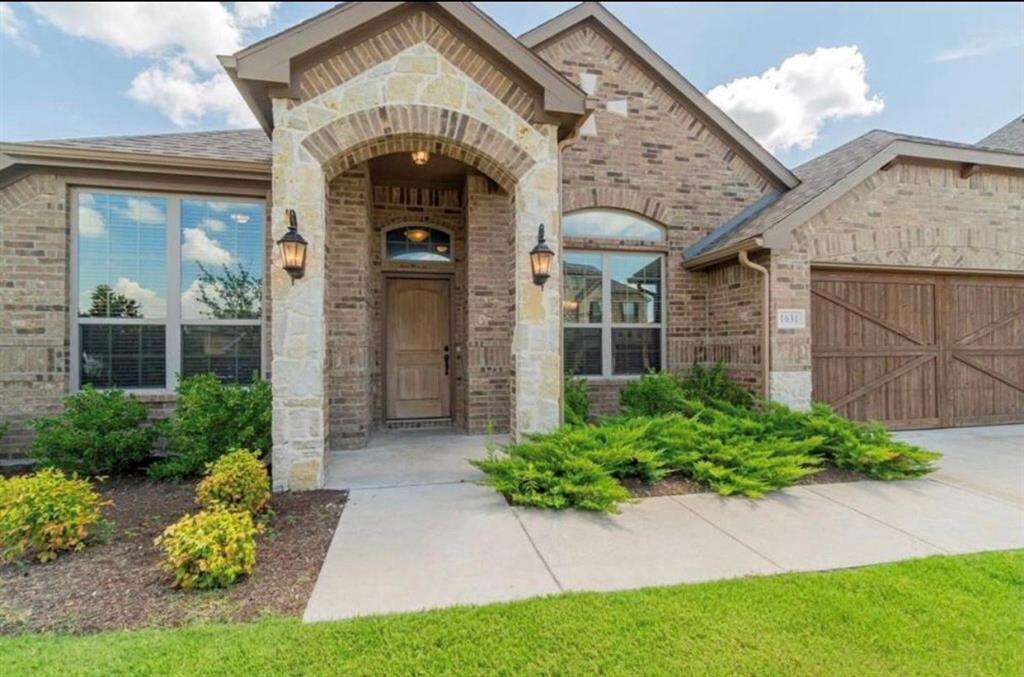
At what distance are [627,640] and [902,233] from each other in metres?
7.19

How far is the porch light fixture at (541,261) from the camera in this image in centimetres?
492

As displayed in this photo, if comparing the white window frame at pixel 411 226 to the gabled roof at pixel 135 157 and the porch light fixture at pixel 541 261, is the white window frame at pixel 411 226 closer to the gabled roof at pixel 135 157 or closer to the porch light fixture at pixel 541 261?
the gabled roof at pixel 135 157

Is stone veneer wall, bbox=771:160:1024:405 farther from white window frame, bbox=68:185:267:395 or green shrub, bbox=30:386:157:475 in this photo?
green shrub, bbox=30:386:157:475

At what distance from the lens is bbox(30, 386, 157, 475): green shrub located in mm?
4891

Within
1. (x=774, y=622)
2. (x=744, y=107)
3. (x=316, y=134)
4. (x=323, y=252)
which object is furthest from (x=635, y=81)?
(x=774, y=622)

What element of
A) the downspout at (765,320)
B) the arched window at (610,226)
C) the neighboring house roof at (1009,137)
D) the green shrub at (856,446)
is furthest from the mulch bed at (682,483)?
the neighboring house roof at (1009,137)

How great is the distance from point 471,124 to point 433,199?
98.8 inches

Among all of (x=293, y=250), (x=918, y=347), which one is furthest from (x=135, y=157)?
(x=918, y=347)

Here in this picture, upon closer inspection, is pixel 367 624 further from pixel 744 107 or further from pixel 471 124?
pixel 744 107

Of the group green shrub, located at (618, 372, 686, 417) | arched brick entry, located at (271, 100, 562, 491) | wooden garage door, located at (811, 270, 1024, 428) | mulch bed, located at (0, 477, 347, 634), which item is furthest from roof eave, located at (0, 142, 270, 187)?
wooden garage door, located at (811, 270, 1024, 428)

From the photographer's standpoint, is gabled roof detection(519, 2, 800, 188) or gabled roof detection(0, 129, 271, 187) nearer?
gabled roof detection(0, 129, 271, 187)

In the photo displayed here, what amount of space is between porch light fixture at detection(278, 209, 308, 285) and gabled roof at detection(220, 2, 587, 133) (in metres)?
1.29

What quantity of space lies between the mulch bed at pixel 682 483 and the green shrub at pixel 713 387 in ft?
5.15

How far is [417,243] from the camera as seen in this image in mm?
7488
